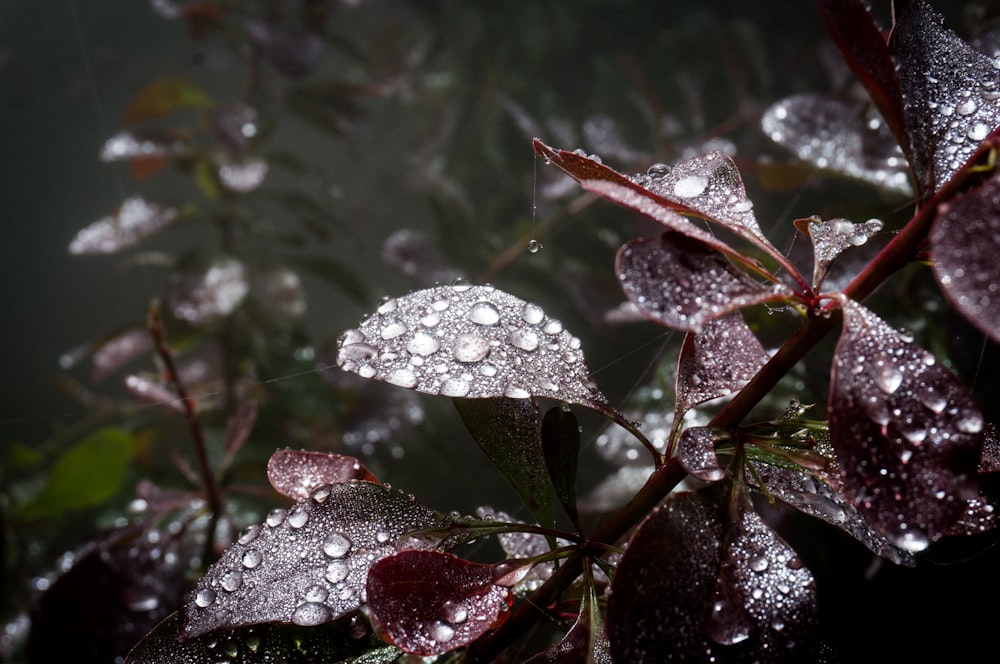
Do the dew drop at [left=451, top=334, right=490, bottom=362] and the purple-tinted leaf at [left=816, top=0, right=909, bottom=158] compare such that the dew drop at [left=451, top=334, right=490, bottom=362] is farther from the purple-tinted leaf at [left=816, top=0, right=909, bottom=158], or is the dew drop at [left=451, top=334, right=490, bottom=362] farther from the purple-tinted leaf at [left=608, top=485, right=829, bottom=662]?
the purple-tinted leaf at [left=816, top=0, right=909, bottom=158]

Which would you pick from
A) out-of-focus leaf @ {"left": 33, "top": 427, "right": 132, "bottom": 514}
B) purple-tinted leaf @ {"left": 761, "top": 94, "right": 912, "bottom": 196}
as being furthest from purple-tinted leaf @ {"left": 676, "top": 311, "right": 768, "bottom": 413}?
out-of-focus leaf @ {"left": 33, "top": 427, "right": 132, "bottom": 514}

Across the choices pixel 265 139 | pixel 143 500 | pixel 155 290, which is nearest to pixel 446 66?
pixel 265 139

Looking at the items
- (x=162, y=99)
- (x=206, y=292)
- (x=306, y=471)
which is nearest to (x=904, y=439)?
(x=306, y=471)

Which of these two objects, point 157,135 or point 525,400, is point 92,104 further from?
point 525,400

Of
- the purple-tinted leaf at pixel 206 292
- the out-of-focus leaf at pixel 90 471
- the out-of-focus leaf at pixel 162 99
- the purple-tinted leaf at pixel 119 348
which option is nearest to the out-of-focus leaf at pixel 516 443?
the out-of-focus leaf at pixel 90 471

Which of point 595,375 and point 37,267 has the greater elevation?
point 595,375

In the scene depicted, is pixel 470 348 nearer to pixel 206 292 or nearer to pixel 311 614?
pixel 311 614

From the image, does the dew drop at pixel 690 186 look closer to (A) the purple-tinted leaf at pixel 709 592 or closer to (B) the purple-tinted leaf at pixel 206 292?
(A) the purple-tinted leaf at pixel 709 592
